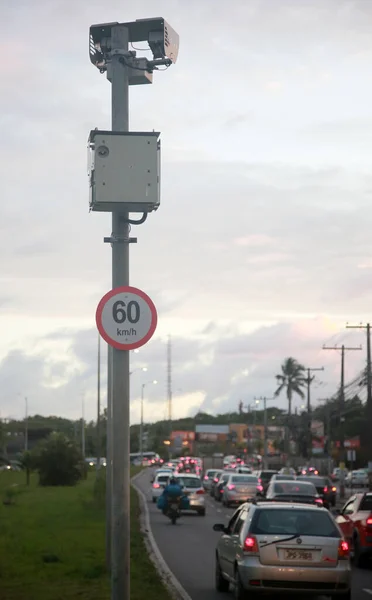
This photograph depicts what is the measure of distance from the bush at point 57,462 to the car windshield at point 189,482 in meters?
26.3

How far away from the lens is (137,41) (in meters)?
9.28

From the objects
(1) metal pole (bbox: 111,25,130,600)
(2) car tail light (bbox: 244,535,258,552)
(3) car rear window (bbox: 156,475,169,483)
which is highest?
(1) metal pole (bbox: 111,25,130,600)

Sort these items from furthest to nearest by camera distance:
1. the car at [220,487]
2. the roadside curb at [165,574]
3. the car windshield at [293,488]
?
1. the car at [220,487]
2. the car windshield at [293,488]
3. the roadside curb at [165,574]

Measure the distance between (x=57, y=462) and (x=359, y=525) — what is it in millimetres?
48687

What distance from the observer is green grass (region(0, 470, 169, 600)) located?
579 inches

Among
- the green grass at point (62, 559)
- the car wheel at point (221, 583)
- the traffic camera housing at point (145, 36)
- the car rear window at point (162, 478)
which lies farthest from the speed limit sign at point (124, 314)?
the car rear window at point (162, 478)

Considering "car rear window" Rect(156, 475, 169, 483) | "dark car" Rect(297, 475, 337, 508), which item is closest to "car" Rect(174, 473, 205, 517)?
"dark car" Rect(297, 475, 337, 508)

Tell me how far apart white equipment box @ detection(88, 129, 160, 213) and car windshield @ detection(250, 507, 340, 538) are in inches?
275

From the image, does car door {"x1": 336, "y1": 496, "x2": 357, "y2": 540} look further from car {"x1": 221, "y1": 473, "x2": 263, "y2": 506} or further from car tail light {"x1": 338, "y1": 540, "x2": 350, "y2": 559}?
car {"x1": 221, "y1": 473, "x2": 263, "y2": 506}

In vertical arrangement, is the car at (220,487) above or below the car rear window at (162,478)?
below

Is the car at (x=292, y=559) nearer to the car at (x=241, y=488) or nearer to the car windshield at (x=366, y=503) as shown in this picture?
the car windshield at (x=366, y=503)

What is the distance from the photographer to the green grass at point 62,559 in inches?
579

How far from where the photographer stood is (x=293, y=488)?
34.8 meters

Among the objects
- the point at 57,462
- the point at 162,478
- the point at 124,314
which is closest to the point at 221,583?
the point at 124,314
